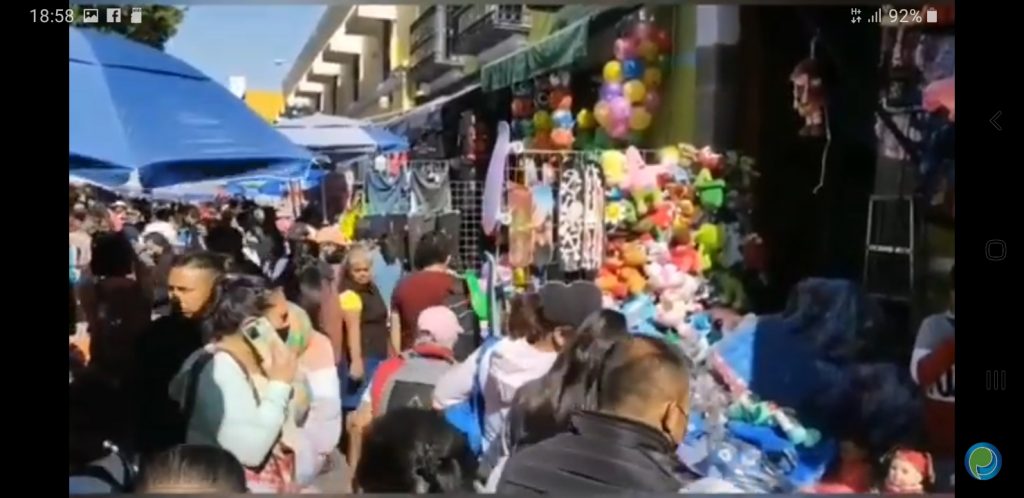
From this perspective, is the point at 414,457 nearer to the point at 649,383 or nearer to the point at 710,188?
the point at 649,383

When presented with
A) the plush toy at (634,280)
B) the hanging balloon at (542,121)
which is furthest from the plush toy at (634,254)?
the hanging balloon at (542,121)

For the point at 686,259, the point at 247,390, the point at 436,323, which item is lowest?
the point at 247,390

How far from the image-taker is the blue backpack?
2141 mm

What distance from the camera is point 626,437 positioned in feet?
6.97

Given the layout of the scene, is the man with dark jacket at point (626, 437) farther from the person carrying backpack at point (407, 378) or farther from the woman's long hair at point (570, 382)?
the person carrying backpack at point (407, 378)

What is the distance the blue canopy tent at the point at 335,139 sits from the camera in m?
2.12

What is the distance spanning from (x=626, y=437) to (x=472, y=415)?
0.83ft

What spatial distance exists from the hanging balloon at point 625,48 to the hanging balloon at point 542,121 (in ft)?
0.49

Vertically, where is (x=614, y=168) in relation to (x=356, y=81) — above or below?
below
